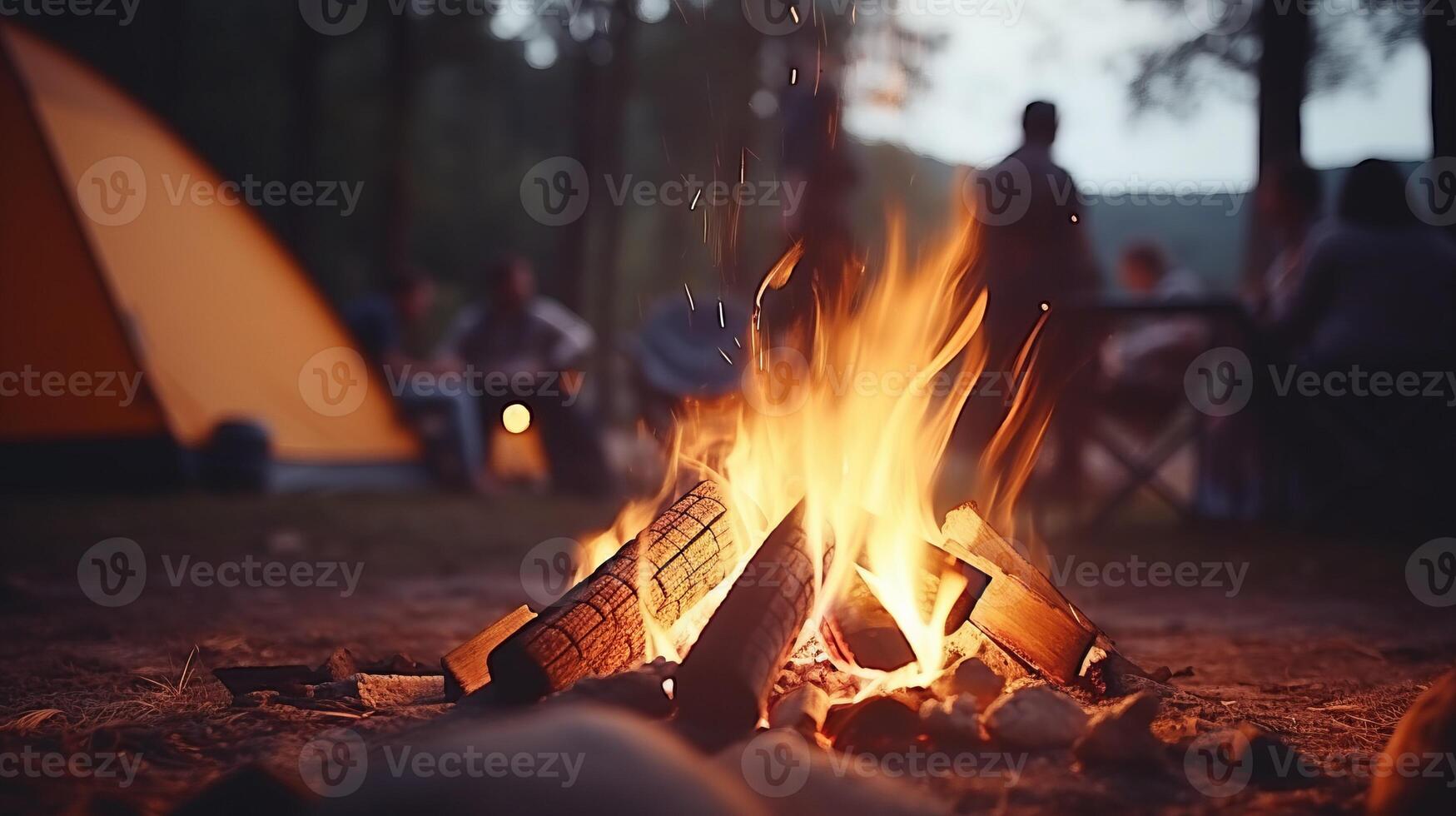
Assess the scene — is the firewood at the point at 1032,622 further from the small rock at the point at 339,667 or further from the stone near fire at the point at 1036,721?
the small rock at the point at 339,667

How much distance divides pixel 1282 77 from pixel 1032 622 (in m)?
6.46

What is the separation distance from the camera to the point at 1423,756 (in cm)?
224

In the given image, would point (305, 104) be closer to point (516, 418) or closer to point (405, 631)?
point (516, 418)

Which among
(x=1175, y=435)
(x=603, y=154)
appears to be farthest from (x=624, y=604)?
(x=603, y=154)

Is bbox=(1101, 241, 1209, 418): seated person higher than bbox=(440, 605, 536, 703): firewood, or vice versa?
bbox=(440, 605, 536, 703): firewood

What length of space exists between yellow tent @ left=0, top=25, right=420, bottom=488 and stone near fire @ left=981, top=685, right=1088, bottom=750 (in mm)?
7381

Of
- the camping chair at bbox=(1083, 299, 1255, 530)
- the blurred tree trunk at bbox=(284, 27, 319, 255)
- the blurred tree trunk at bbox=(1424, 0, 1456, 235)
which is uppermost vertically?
the blurred tree trunk at bbox=(284, 27, 319, 255)

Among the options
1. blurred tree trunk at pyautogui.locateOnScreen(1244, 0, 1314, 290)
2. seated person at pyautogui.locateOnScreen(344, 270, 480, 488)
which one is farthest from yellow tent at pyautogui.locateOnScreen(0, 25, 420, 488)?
blurred tree trunk at pyautogui.locateOnScreen(1244, 0, 1314, 290)

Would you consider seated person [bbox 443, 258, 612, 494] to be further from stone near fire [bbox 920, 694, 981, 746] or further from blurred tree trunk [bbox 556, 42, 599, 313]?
stone near fire [bbox 920, 694, 981, 746]

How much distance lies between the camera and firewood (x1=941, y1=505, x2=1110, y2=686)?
3098 mm

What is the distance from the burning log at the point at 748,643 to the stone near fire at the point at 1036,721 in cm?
53

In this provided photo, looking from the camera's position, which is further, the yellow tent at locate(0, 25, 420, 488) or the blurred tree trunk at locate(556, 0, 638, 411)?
the blurred tree trunk at locate(556, 0, 638, 411)

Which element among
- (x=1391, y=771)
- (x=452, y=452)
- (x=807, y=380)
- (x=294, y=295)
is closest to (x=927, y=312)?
(x=807, y=380)

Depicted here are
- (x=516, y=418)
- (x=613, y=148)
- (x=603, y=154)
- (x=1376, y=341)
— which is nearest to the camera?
(x=1376, y=341)
